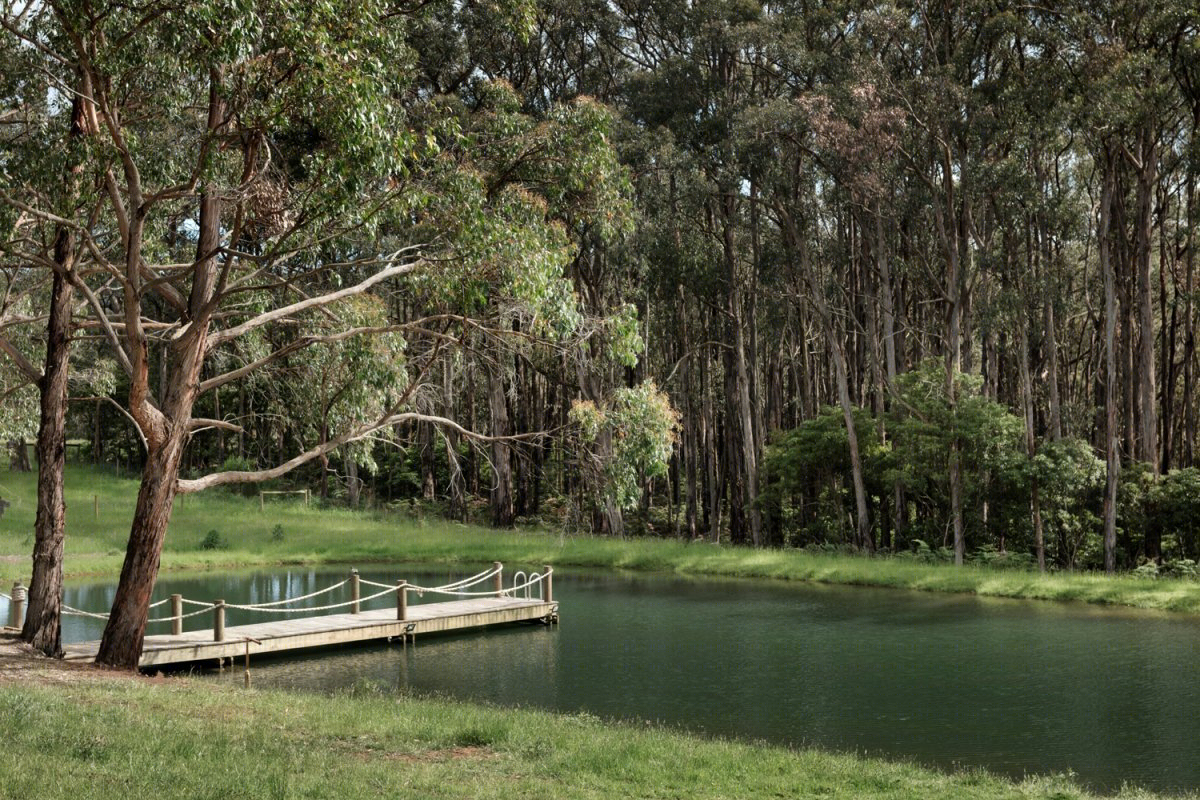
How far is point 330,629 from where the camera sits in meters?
18.7

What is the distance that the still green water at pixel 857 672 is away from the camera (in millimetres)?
12414

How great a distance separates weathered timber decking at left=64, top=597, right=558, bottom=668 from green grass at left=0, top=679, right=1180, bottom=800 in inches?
192

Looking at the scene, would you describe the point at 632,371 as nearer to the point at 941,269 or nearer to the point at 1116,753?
the point at 941,269

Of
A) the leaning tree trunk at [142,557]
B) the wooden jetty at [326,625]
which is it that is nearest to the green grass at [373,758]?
the leaning tree trunk at [142,557]

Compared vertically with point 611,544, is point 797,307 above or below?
above

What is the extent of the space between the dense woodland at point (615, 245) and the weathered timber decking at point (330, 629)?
2389 millimetres

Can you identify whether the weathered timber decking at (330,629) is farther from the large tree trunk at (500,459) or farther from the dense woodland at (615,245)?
the large tree trunk at (500,459)

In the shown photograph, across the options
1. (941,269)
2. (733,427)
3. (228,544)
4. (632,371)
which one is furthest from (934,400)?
(228,544)

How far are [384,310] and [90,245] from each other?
540 centimetres

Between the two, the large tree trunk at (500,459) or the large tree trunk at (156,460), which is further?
the large tree trunk at (500,459)

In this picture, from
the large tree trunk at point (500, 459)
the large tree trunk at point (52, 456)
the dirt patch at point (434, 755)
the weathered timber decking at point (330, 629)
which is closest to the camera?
the dirt patch at point (434, 755)

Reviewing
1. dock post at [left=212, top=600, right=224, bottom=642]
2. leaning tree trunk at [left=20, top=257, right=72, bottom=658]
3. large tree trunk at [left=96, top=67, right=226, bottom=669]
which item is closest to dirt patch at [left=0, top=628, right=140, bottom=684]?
leaning tree trunk at [left=20, top=257, right=72, bottom=658]

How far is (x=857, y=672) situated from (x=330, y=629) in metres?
8.49

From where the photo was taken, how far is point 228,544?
3291cm
